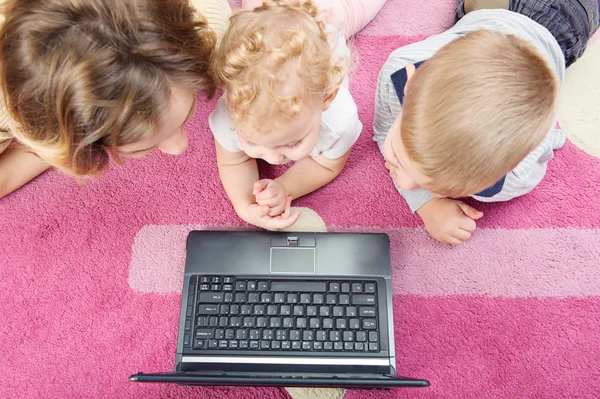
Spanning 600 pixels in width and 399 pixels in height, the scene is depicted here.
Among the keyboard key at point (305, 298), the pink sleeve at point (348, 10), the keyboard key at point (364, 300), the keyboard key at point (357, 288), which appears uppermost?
the pink sleeve at point (348, 10)


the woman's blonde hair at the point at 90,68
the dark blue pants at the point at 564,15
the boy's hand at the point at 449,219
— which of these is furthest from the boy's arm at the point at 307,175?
the dark blue pants at the point at 564,15

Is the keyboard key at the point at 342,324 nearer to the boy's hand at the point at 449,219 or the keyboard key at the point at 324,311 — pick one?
the keyboard key at the point at 324,311

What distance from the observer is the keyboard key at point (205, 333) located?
64 centimetres

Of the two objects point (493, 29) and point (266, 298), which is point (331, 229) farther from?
point (493, 29)

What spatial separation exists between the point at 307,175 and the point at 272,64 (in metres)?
0.27

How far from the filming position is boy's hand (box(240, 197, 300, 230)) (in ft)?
2.38

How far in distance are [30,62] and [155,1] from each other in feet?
0.46

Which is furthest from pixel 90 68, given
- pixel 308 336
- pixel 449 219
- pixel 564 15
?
pixel 564 15

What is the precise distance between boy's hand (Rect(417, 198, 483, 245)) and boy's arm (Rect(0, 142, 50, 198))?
652 mm

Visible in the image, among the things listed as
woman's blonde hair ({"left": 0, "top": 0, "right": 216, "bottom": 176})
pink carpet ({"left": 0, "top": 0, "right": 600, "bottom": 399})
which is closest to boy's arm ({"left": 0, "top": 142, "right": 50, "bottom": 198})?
pink carpet ({"left": 0, "top": 0, "right": 600, "bottom": 399})

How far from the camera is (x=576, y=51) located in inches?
31.2

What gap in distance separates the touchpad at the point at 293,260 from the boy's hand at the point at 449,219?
21 cm

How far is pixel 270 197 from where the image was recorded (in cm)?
71

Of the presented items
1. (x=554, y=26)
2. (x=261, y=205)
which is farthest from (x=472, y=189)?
(x=554, y=26)
